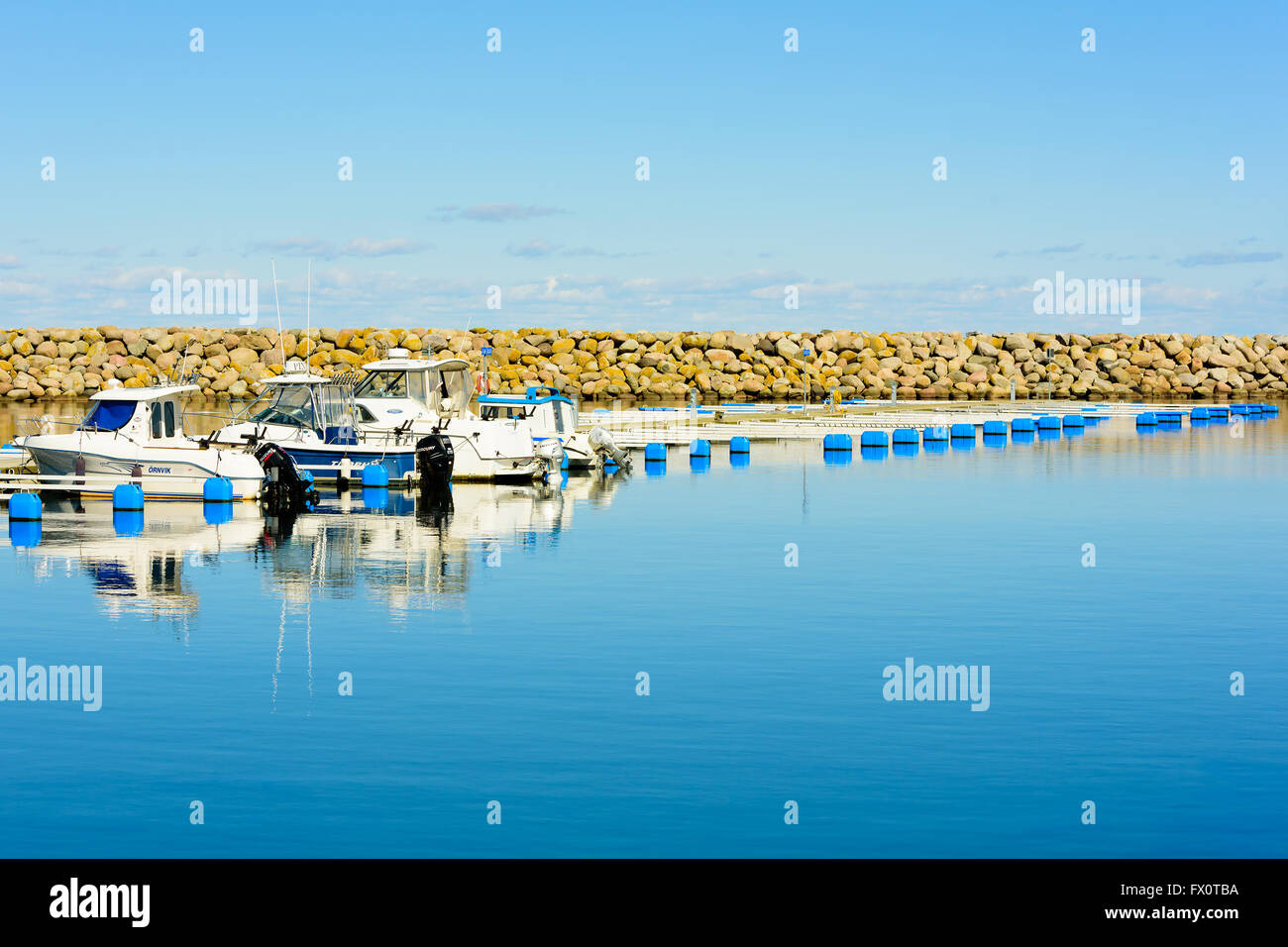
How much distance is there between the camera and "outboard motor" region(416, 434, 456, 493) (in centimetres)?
3553

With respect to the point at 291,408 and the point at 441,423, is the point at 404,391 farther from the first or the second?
the point at 291,408

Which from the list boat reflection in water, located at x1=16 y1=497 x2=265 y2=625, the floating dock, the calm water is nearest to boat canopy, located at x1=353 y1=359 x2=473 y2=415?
boat reflection in water, located at x1=16 y1=497 x2=265 y2=625

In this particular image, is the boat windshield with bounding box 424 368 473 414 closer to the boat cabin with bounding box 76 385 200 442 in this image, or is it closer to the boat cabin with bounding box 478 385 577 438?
the boat cabin with bounding box 478 385 577 438

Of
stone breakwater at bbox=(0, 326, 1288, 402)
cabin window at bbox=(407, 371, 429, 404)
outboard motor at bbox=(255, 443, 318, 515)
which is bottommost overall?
outboard motor at bbox=(255, 443, 318, 515)

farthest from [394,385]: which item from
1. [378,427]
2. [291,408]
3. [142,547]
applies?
[142,547]

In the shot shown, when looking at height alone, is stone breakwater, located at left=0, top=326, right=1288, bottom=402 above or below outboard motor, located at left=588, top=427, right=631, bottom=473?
above

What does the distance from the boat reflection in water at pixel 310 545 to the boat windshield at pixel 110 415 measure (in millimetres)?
1805

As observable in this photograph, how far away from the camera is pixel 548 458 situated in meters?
38.9

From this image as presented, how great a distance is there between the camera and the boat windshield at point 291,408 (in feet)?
119

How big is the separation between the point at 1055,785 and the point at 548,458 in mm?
27473

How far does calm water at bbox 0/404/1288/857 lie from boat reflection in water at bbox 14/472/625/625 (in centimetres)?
13

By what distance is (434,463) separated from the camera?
116ft

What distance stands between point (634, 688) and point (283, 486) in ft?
60.3

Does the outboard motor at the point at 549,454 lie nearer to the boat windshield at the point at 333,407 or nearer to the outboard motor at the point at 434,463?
the outboard motor at the point at 434,463
